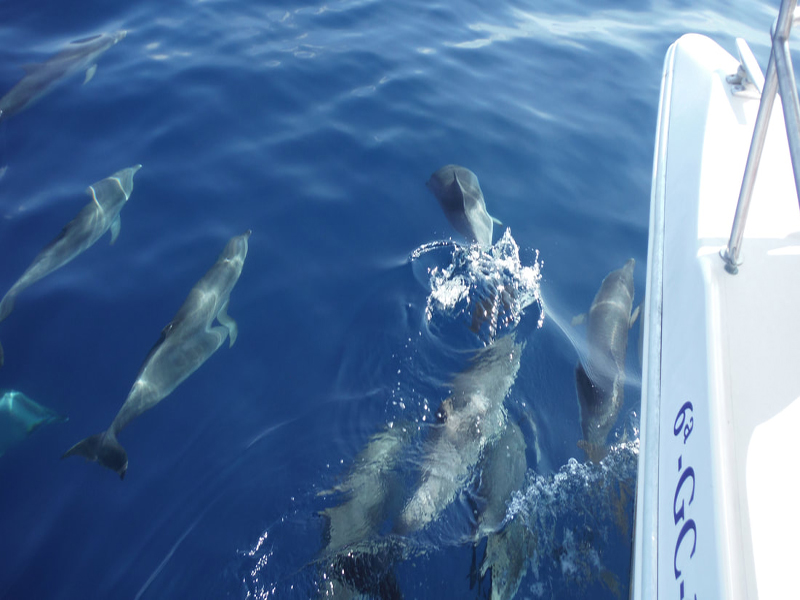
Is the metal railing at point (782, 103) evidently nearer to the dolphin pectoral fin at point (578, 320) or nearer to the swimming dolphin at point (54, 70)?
the dolphin pectoral fin at point (578, 320)

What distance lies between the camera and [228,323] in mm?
5359

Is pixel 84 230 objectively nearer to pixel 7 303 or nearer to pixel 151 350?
pixel 7 303

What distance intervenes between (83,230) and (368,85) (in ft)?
14.7

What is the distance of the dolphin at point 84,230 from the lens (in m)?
5.64

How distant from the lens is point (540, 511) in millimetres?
4062

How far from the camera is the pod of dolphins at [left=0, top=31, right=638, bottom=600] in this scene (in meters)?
3.80

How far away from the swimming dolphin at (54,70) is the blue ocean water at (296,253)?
164 millimetres

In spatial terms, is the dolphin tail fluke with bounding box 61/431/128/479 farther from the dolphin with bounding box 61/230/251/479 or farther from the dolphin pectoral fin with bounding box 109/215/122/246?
the dolphin pectoral fin with bounding box 109/215/122/246

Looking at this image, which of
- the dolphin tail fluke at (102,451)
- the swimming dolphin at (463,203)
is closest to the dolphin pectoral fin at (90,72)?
the swimming dolphin at (463,203)

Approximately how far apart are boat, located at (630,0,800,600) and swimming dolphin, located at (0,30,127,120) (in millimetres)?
7912

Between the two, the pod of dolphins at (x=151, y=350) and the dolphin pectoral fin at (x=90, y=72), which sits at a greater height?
the dolphin pectoral fin at (x=90, y=72)

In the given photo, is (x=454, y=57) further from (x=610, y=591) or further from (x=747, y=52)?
(x=610, y=591)

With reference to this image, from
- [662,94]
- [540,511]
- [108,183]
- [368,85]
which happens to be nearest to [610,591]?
[540,511]

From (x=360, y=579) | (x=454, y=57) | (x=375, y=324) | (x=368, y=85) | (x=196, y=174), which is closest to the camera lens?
(x=360, y=579)
